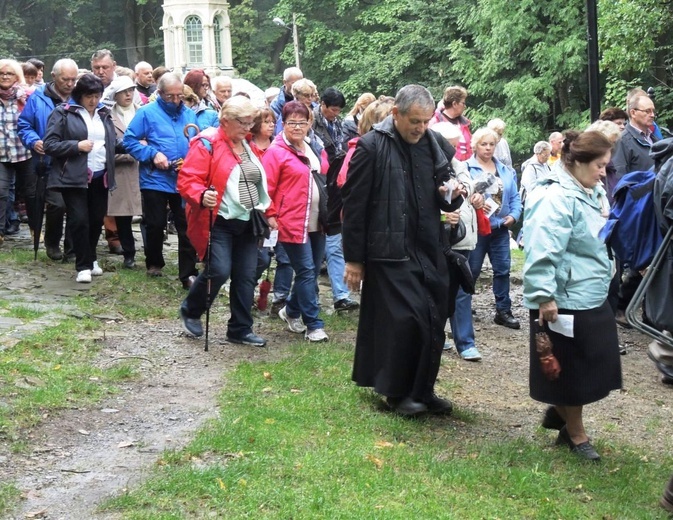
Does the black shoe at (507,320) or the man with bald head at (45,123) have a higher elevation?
the man with bald head at (45,123)

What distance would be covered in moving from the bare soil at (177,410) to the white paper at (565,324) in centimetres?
96

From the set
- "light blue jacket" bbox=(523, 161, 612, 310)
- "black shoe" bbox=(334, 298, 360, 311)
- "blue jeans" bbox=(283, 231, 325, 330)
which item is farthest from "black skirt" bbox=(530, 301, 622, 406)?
"black shoe" bbox=(334, 298, 360, 311)

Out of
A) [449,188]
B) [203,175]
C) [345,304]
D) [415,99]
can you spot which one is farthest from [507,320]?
[415,99]

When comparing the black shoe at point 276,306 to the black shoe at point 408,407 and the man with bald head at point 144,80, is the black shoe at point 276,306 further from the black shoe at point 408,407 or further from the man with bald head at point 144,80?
the man with bald head at point 144,80

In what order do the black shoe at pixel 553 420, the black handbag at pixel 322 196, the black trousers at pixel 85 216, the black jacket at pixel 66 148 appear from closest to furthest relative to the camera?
the black shoe at pixel 553 420
the black handbag at pixel 322 196
the black jacket at pixel 66 148
the black trousers at pixel 85 216

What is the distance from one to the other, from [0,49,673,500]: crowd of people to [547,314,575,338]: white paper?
0.05 ft

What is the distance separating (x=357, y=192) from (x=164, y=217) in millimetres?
4365

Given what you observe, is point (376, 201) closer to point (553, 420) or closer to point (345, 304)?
point (553, 420)

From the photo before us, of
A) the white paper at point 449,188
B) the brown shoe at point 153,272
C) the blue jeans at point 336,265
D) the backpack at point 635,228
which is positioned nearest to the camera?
the backpack at point 635,228

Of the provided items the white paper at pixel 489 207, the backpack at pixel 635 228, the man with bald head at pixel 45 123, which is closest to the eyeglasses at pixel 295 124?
the white paper at pixel 489 207

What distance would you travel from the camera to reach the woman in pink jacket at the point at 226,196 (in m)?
8.51

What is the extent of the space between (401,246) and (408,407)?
41.2 inches

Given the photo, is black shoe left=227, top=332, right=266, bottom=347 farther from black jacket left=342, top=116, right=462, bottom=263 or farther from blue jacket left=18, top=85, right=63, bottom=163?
blue jacket left=18, top=85, right=63, bottom=163

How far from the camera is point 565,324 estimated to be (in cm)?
610
